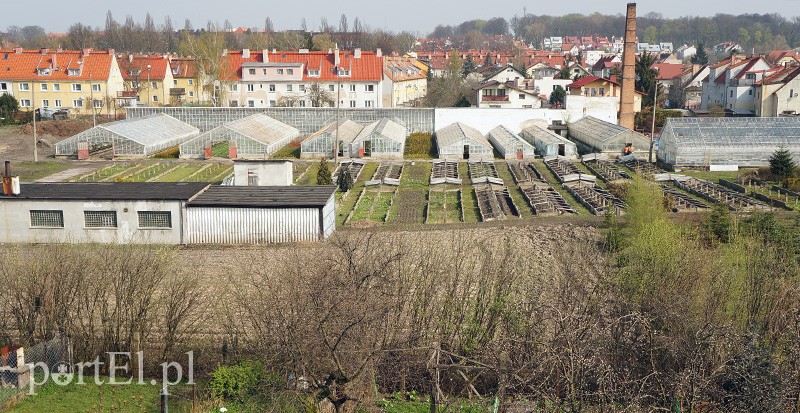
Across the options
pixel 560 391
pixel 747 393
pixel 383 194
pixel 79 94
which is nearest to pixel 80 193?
pixel 383 194

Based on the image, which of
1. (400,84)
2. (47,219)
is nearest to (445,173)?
(47,219)

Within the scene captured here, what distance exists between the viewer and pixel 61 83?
48.9 meters

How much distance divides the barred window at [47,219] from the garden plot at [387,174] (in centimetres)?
1064

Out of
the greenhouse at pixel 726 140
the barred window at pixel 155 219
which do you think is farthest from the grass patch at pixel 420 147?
the barred window at pixel 155 219

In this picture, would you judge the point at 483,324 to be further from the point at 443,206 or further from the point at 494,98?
the point at 494,98

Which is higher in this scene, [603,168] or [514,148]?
[514,148]

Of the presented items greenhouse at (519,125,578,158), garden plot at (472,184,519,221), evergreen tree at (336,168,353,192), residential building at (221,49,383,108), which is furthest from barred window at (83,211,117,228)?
residential building at (221,49,383,108)

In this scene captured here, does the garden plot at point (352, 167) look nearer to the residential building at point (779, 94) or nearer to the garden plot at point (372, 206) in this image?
the garden plot at point (372, 206)

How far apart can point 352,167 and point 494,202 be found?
8444 millimetres

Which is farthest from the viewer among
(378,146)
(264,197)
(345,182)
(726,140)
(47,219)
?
(378,146)

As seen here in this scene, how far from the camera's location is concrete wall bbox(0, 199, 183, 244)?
18828 mm

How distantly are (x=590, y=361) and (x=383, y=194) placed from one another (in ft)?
56.4

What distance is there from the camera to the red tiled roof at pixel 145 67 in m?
53.1

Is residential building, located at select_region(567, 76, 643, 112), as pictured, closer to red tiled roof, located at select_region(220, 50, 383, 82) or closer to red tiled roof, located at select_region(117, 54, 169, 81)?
red tiled roof, located at select_region(220, 50, 383, 82)
